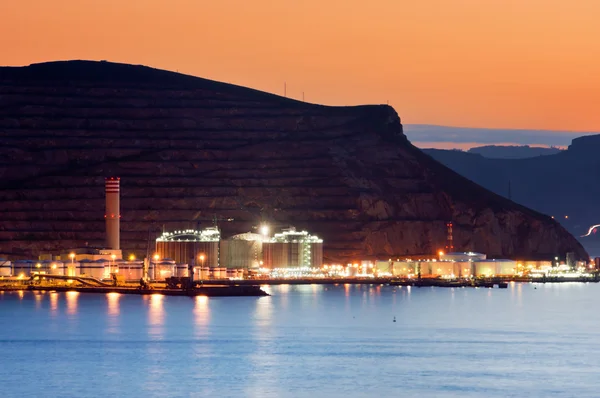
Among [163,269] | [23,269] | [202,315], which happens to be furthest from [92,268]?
[202,315]

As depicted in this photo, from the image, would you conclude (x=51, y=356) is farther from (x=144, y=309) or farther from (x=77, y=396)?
(x=144, y=309)

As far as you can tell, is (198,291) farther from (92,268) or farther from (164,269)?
(92,268)

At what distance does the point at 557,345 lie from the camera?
367ft

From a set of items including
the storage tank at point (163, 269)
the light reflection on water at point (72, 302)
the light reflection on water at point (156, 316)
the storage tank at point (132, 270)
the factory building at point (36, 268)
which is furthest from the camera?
the storage tank at point (163, 269)

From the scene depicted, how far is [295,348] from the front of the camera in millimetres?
108438

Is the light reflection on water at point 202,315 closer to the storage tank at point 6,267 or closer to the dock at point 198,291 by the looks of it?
the dock at point 198,291

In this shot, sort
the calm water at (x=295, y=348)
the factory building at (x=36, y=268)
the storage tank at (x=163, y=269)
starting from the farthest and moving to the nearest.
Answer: the storage tank at (x=163, y=269), the factory building at (x=36, y=268), the calm water at (x=295, y=348)

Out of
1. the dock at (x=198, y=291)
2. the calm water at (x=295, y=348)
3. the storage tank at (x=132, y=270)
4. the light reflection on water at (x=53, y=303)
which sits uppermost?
the storage tank at (x=132, y=270)

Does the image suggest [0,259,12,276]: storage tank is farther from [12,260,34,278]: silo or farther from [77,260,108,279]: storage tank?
[77,260,108,279]: storage tank

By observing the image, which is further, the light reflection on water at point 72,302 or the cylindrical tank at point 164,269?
the cylindrical tank at point 164,269

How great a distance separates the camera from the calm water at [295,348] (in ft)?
284

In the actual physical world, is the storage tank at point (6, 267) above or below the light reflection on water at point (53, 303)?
above

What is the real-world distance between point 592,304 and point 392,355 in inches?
2914

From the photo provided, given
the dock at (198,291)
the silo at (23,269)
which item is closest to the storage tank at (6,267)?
the silo at (23,269)
